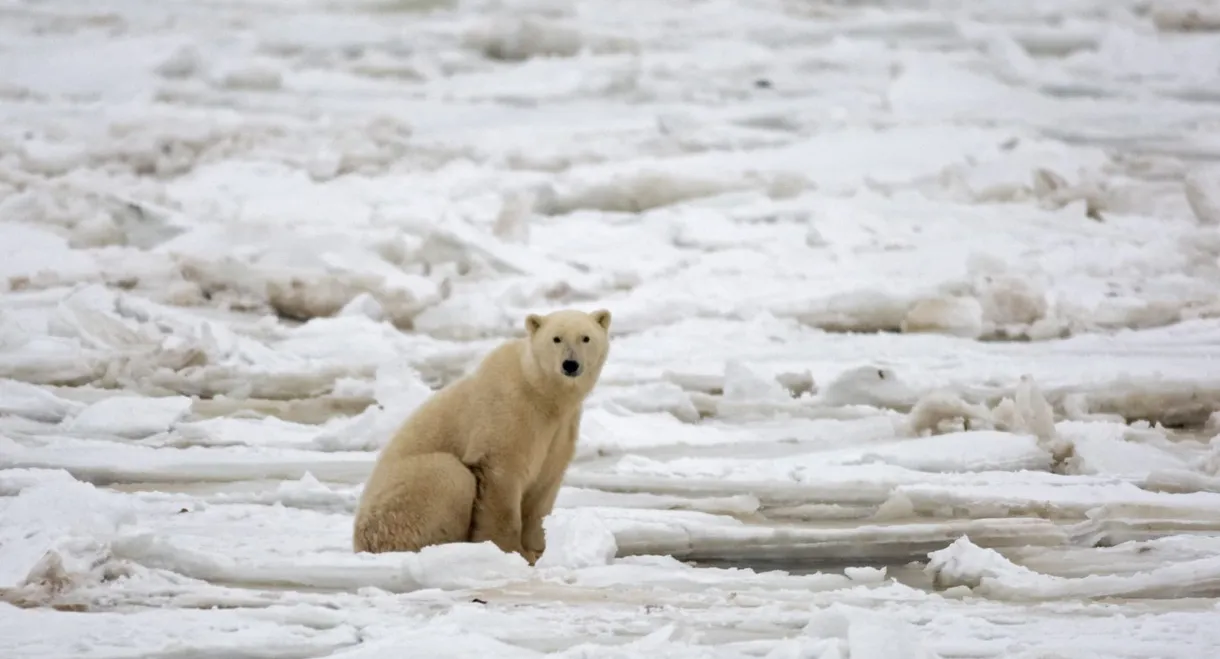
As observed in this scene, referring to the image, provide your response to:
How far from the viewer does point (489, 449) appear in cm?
323

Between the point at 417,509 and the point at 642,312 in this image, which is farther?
the point at 642,312

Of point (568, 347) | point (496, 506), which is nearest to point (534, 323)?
point (568, 347)

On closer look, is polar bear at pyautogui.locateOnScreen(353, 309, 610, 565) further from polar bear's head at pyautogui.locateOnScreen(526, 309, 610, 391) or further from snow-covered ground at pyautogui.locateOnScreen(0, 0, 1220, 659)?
snow-covered ground at pyautogui.locateOnScreen(0, 0, 1220, 659)

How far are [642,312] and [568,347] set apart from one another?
2.90 m

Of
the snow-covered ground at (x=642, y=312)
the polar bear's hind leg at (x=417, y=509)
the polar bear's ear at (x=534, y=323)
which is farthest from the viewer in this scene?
the polar bear's ear at (x=534, y=323)

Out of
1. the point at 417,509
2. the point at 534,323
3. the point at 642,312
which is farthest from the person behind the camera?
the point at 642,312

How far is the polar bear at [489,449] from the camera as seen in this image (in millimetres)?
3168

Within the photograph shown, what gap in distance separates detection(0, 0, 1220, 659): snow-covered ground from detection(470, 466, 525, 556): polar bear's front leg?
0.15 metres

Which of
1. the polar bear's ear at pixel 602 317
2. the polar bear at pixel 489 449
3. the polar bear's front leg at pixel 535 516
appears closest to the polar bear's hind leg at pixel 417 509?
the polar bear at pixel 489 449

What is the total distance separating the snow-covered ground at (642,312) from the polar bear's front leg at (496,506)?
0.49 ft

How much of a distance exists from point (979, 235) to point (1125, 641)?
4495 millimetres

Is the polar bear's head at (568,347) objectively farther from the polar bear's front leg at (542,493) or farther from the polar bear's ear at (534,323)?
the polar bear's front leg at (542,493)

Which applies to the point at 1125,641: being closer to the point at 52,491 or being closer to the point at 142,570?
the point at 142,570

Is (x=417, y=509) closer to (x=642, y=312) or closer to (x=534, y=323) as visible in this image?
(x=534, y=323)
